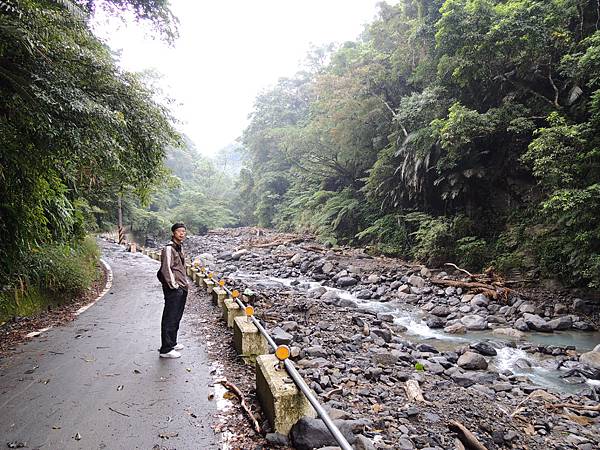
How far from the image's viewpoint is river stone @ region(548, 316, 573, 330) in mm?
8445

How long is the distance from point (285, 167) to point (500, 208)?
94.9 ft

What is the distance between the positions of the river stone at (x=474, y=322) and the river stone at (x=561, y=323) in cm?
141

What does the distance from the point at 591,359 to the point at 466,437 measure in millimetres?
4535

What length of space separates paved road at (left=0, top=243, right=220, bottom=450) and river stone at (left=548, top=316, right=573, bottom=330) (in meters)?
8.06

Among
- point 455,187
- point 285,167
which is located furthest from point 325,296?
point 285,167

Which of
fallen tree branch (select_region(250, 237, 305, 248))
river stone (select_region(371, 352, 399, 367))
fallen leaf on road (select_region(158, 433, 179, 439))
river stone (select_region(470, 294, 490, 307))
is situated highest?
fallen tree branch (select_region(250, 237, 305, 248))

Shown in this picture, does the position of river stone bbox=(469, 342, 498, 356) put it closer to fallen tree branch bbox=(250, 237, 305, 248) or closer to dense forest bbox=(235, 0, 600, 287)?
dense forest bbox=(235, 0, 600, 287)

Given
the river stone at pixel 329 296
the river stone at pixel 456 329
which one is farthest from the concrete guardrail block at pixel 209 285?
the river stone at pixel 456 329

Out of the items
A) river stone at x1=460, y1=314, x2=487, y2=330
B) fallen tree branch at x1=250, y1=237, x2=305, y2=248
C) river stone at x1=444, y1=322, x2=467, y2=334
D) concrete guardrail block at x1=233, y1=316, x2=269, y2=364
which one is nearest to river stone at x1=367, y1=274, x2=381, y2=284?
river stone at x1=460, y1=314, x2=487, y2=330

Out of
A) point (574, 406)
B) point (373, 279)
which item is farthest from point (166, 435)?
point (373, 279)

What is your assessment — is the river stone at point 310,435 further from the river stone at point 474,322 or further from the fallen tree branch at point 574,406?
the river stone at point 474,322

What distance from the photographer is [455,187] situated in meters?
14.5

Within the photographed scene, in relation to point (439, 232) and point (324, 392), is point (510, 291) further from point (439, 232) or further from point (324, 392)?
point (324, 392)

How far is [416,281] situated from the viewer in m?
12.8
